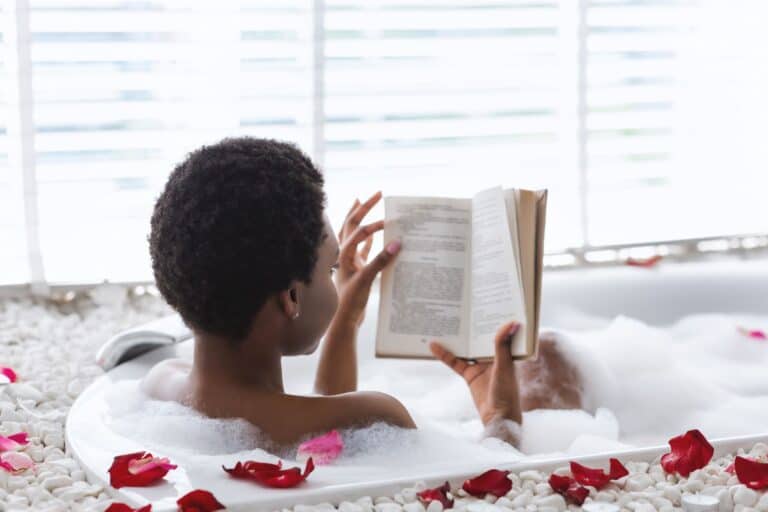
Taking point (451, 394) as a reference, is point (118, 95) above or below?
above

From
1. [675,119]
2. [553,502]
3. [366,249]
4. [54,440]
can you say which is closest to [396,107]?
[675,119]

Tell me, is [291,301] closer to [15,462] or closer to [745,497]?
[15,462]

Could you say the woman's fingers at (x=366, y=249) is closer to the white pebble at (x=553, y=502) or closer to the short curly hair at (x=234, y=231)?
the short curly hair at (x=234, y=231)

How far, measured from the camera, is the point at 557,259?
3.11 meters

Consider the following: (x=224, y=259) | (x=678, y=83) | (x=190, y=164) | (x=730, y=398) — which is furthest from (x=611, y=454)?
(x=678, y=83)

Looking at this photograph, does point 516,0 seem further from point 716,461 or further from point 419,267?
point 716,461

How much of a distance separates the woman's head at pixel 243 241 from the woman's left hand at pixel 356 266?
22 cm

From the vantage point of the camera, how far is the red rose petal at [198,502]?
1246mm

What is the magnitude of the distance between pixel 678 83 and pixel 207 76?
1.47m

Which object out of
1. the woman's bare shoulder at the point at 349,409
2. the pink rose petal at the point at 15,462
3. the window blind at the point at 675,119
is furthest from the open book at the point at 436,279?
the window blind at the point at 675,119

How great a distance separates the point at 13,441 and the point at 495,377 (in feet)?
2.38

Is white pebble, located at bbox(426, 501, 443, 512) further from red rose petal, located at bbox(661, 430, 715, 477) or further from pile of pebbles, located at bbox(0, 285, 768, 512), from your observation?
red rose petal, located at bbox(661, 430, 715, 477)

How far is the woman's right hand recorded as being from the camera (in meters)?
1.62

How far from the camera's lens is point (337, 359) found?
1780 mm
